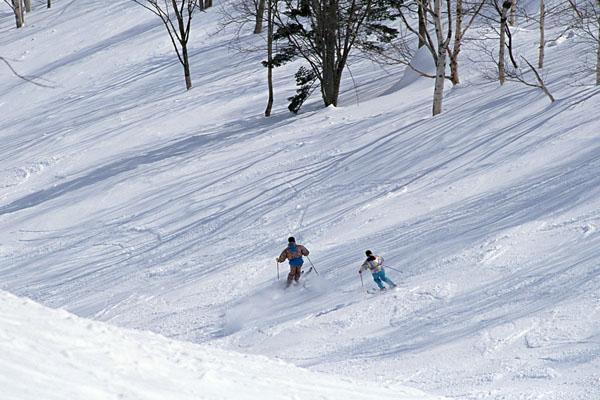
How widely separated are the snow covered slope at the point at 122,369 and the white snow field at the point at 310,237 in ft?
0.12

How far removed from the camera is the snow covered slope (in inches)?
260

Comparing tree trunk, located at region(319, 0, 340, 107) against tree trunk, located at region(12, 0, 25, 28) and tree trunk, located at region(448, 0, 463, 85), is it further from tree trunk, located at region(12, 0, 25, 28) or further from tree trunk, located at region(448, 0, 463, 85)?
tree trunk, located at region(12, 0, 25, 28)

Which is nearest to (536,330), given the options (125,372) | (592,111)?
(125,372)

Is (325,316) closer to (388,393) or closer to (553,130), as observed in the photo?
(388,393)

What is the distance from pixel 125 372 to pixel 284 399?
60.3 inches

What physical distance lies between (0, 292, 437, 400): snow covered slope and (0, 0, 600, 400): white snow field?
0.04m

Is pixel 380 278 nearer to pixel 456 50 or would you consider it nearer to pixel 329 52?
pixel 456 50

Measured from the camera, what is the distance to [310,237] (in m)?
18.2

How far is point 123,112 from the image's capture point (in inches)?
1227

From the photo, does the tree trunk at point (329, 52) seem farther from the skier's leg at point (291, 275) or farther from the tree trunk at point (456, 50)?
the skier's leg at point (291, 275)

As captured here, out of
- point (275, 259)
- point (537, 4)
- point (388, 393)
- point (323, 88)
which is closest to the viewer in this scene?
point (388, 393)

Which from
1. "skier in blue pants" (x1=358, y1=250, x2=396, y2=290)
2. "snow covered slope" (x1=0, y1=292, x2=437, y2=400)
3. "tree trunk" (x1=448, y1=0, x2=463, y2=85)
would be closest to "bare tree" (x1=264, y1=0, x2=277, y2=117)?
"tree trunk" (x1=448, y1=0, x2=463, y2=85)

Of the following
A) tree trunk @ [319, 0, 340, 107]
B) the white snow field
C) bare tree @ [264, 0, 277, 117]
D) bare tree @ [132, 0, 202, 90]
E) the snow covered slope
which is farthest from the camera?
bare tree @ [132, 0, 202, 90]

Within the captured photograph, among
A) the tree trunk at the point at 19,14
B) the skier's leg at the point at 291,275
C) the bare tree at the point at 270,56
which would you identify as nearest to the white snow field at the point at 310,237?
the skier's leg at the point at 291,275
